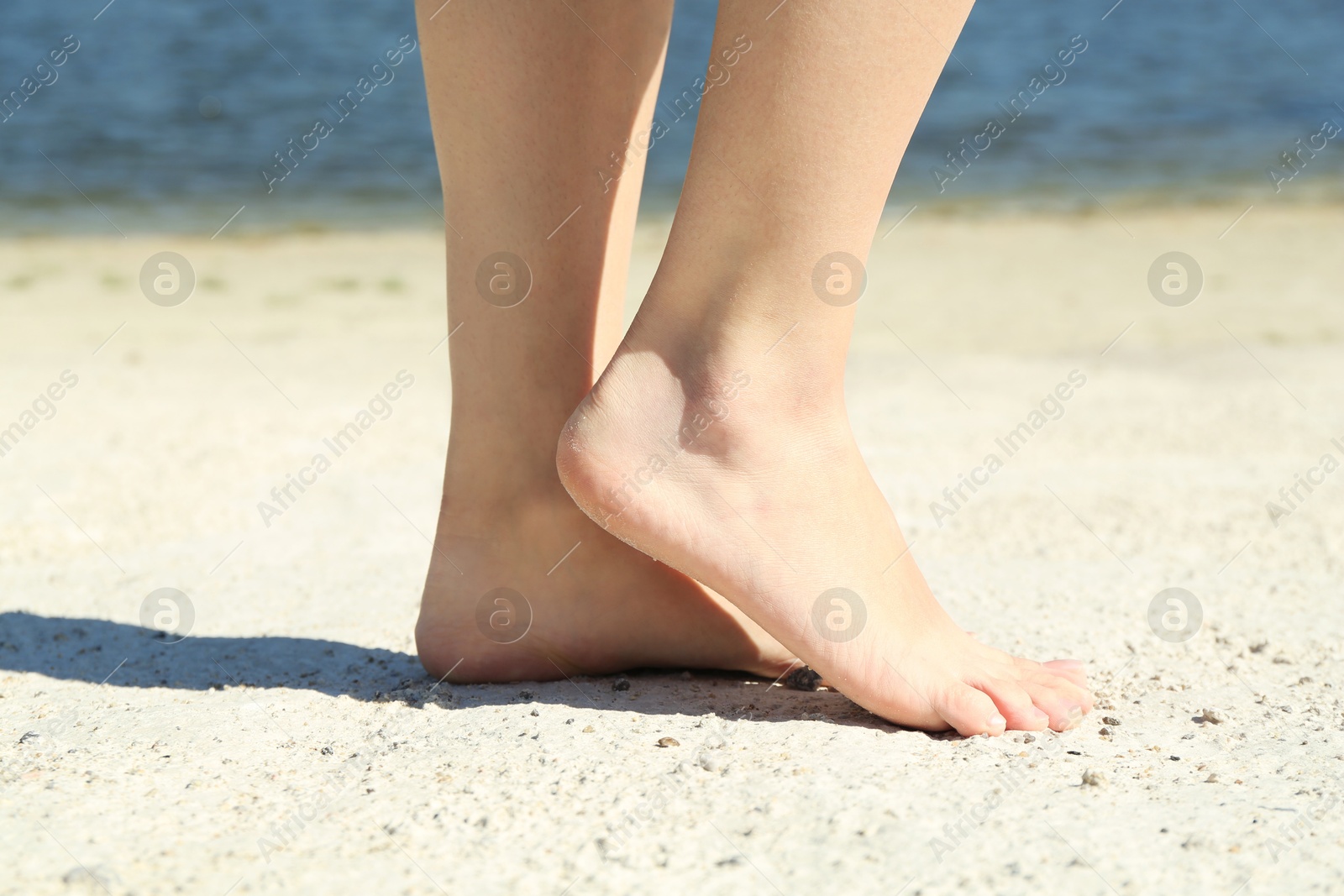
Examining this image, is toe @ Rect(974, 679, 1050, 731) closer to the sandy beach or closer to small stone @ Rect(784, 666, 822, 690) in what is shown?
the sandy beach

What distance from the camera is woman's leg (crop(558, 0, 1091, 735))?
1000 millimetres

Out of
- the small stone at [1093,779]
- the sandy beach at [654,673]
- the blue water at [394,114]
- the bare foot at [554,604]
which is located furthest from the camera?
the blue water at [394,114]

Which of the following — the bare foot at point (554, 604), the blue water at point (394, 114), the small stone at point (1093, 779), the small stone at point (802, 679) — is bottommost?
the small stone at point (1093, 779)

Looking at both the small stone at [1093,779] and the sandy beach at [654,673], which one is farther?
the small stone at [1093,779]

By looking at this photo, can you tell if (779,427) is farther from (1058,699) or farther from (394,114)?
(394,114)

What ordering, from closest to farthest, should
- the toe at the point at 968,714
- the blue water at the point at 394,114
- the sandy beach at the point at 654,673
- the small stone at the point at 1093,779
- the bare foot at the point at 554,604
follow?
1. the sandy beach at the point at 654,673
2. the small stone at the point at 1093,779
3. the toe at the point at 968,714
4. the bare foot at the point at 554,604
5. the blue water at the point at 394,114

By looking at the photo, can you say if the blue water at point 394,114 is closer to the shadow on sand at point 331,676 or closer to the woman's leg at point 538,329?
the shadow on sand at point 331,676

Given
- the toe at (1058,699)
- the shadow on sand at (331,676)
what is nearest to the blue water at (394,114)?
the shadow on sand at (331,676)

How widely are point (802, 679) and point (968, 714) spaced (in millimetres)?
228

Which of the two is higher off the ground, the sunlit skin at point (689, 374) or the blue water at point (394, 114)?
the blue water at point (394, 114)

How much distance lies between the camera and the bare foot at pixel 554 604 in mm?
1260

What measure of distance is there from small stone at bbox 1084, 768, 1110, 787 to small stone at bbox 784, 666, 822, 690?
350mm

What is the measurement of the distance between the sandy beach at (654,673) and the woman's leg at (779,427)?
3.1 inches

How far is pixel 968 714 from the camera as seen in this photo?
109cm
